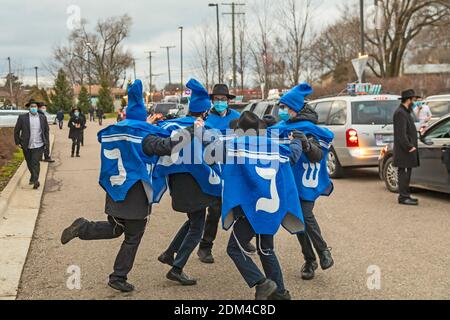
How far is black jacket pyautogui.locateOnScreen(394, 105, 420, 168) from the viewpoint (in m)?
9.45

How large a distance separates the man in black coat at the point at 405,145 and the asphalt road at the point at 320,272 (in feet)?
1.06

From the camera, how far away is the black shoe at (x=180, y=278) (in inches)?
224

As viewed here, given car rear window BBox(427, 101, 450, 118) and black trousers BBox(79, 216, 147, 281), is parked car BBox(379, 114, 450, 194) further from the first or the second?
car rear window BBox(427, 101, 450, 118)

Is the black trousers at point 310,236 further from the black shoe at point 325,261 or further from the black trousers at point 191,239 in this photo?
the black trousers at point 191,239

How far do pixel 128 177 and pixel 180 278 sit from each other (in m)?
1.13

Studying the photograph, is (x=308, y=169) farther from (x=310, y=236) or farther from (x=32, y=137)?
(x=32, y=137)

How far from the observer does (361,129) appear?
12555mm

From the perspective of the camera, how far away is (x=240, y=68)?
36.1m

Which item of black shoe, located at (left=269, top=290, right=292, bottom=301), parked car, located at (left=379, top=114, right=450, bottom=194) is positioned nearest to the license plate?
parked car, located at (left=379, top=114, right=450, bottom=194)

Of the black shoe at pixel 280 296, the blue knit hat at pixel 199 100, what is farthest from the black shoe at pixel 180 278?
the blue knit hat at pixel 199 100

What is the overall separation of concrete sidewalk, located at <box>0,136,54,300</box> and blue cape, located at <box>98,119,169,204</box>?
1.36 meters

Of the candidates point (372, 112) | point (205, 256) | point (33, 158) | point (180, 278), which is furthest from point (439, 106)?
point (180, 278)
